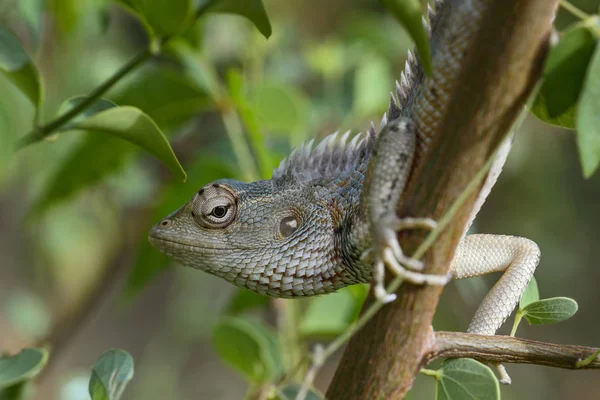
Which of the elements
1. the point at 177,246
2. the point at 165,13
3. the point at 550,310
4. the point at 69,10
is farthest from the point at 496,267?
the point at 69,10

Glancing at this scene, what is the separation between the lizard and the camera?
1.03m

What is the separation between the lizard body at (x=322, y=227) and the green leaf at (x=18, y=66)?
14.8 inches

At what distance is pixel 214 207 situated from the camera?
1.18m

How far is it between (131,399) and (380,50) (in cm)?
185

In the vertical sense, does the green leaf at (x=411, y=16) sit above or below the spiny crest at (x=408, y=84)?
below

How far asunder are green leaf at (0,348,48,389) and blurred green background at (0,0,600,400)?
340 millimetres

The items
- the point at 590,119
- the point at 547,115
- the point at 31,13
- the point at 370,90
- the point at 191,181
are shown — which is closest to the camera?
the point at 590,119

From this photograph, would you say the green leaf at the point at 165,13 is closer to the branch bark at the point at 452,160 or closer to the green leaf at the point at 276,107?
the branch bark at the point at 452,160

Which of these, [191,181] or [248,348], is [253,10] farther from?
[191,181]

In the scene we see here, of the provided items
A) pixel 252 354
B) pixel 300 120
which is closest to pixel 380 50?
pixel 300 120

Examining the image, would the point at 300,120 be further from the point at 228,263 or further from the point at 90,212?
the point at 90,212

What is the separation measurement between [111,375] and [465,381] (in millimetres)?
468

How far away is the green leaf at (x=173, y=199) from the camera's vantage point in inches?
61.6

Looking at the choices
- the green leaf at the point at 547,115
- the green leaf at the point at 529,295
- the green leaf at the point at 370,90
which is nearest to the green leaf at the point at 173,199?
the green leaf at the point at 370,90
